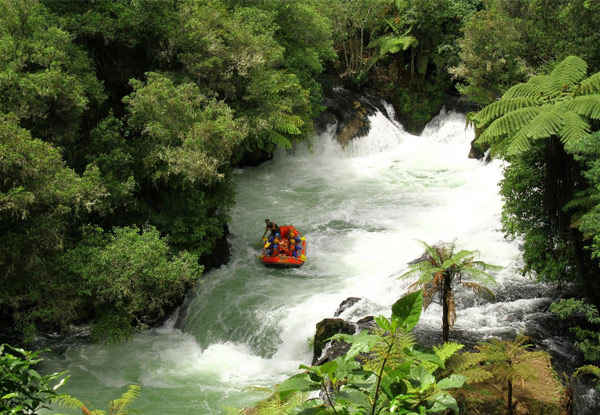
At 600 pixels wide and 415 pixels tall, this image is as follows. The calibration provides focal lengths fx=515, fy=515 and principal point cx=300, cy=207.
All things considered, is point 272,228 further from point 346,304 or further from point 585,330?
point 585,330

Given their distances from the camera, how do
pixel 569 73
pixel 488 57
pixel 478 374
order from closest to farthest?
pixel 478 374 < pixel 569 73 < pixel 488 57

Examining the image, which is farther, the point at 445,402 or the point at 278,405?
the point at 278,405

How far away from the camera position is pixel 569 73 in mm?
8547

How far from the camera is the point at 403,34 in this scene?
2295 cm

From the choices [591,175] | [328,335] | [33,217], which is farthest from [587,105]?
[33,217]

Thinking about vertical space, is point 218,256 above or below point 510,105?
below

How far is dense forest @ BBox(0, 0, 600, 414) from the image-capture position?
28.3 feet

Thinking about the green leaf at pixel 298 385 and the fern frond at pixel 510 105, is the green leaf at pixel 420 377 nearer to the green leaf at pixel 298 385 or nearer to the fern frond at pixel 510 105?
the green leaf at pixel 298 385

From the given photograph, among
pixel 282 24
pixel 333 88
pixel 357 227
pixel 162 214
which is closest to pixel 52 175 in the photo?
pixel 162 214

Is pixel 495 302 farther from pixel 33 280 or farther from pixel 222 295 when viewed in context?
pixel 33 280

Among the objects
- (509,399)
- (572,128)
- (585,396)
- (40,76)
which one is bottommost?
(585,396)

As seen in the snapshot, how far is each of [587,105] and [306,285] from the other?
718 cm

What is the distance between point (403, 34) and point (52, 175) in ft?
58.5

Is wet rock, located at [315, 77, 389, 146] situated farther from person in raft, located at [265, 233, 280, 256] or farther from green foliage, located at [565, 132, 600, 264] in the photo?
green foliage, located at [565, 132, 600, 264]
